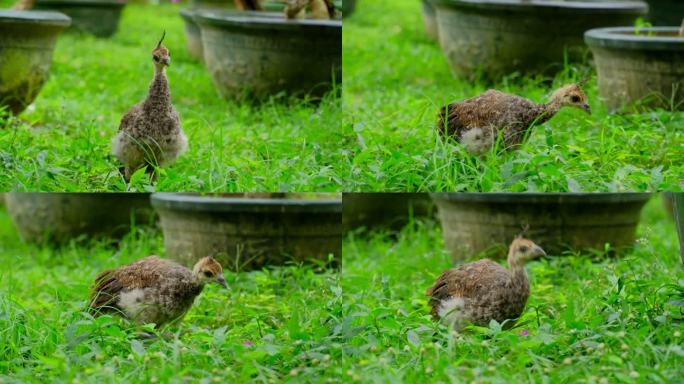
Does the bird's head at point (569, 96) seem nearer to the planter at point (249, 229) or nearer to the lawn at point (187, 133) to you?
the lawn at point (187, 133)

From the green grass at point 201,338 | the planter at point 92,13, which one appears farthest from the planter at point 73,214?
the planter at point 92,13

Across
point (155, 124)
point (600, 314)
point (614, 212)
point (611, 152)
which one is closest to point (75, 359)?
point (155, 124)

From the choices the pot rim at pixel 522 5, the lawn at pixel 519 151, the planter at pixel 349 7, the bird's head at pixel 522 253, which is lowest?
the bird's head at pixel 522 253

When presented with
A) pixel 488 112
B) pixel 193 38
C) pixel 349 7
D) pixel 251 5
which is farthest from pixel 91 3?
pixel 488 112

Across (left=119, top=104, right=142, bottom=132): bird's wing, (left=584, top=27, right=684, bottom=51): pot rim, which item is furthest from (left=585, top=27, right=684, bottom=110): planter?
(left=119, top=104, right=142, bottom=132): bird's wing

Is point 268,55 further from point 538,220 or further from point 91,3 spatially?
point 91,3

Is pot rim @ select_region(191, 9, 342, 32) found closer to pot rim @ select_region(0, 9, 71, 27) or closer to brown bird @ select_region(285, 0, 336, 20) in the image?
brown bird @ select_region(285, 0, 336, 20)
